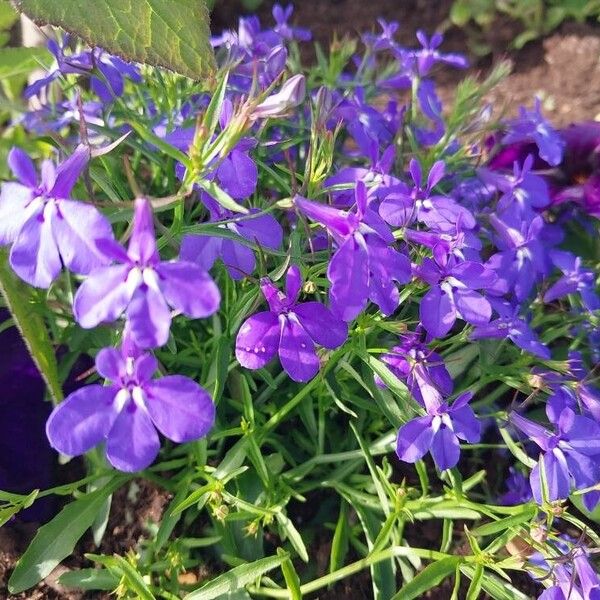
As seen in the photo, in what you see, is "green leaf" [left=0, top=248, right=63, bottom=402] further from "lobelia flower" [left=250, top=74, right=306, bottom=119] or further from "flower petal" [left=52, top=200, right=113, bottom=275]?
"lobelia flower" [left=250, top=74, right=306, bottom=119]

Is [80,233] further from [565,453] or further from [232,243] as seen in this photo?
[565,453]

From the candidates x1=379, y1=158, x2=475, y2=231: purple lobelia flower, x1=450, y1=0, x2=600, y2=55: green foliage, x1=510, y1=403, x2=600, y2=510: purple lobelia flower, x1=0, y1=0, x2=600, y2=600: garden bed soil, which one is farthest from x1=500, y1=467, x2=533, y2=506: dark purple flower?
x1=450, y1=0, x2=600, y2=55: green foliage

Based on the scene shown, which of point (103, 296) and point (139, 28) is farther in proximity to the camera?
point (139, 28)

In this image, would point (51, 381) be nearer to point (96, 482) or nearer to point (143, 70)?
point (96, 482)

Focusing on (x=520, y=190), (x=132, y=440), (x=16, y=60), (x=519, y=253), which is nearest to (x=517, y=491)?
(x=519, y=253)

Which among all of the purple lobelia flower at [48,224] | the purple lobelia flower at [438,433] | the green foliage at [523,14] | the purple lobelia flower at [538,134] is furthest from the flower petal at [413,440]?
the green foliage at [523,14]

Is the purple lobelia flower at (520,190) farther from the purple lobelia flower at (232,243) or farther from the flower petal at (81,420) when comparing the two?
the flower petal at (81,420)
